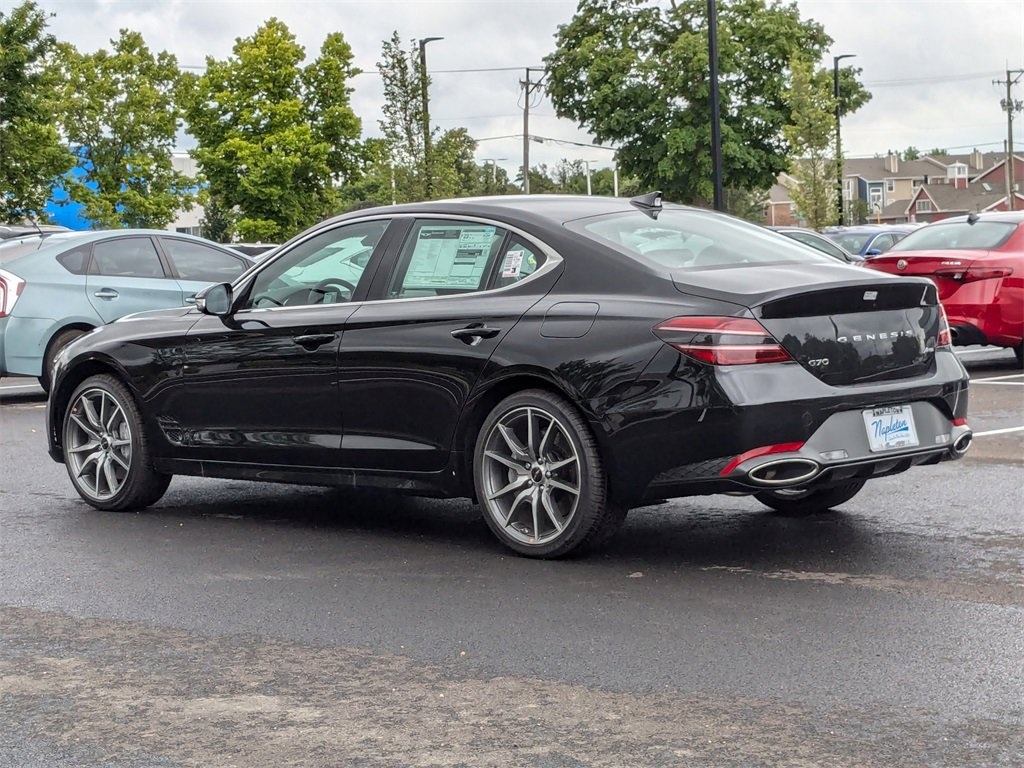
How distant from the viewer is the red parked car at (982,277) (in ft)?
47.7

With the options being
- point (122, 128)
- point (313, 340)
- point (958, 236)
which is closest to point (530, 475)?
point (313, 340)

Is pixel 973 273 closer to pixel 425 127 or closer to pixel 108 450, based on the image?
pixel 108 450

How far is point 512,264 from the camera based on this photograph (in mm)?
6836

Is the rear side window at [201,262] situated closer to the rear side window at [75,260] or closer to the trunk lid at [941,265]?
the rear side window at [75,260]

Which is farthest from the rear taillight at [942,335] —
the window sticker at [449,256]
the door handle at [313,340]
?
the door handle at [313,340]

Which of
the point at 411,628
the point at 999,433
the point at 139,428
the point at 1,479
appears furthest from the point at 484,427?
the point at 999,433

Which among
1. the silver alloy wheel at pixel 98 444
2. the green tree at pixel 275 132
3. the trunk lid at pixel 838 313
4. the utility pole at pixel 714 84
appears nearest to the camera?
the trunk lid at pixel 838 313

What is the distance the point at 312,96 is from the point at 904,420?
175 feet

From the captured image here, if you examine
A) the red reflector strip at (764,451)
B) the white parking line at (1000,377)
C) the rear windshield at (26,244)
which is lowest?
the white parking line at (1000,377)

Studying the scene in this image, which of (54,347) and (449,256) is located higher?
(449,256)

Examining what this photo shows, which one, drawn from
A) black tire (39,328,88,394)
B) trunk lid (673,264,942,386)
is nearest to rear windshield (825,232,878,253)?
black tire (39,328,88,394)

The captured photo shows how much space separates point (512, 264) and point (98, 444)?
114 inches

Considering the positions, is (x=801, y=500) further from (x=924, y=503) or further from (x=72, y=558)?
(x=72, y=558)

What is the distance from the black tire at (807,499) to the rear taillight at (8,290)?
8975 mm
